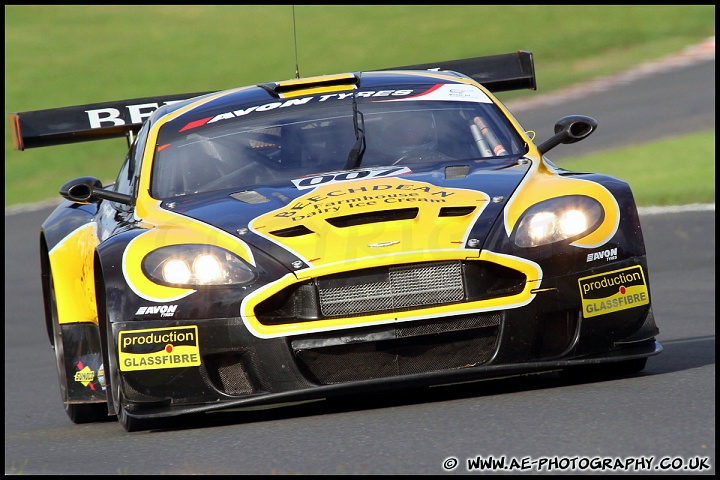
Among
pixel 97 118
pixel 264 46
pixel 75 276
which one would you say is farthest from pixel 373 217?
pixel 264 46

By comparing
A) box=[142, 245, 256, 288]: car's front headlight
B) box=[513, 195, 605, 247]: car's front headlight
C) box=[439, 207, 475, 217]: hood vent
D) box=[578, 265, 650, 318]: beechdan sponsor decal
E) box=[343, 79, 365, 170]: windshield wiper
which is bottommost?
box=[578, 265, 650, 318]: beechdan sponsor decal

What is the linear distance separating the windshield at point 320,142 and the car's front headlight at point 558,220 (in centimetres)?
82

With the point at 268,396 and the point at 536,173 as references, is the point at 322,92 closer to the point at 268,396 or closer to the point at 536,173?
the point at 536,173

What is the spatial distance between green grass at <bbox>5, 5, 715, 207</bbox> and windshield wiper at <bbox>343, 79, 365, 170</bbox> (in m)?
15.7

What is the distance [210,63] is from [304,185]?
28.8 m

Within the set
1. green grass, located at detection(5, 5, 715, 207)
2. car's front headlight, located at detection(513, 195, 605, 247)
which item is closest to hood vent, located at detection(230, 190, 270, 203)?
car's front headlight, located at detection(513, 195, 605, 247)

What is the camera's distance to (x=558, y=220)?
16.1ft

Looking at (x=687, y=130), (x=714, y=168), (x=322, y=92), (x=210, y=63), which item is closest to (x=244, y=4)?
(x=210, y=63)

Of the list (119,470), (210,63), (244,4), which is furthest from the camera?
(244,4)

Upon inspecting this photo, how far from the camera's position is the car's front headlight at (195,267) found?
4762 millimetres

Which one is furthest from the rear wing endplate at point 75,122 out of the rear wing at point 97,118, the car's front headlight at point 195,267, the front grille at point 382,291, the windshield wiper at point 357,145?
the front grille at point 382,291

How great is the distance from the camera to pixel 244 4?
46.2 meters

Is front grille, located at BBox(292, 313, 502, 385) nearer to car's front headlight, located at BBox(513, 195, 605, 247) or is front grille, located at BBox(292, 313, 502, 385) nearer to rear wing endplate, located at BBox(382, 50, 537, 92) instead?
car's front headlight, located at BBox(513, 195, 605, 247)

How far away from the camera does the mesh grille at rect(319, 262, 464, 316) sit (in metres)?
4.66
